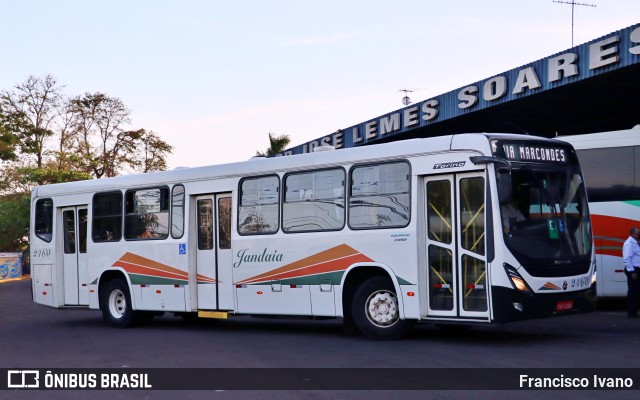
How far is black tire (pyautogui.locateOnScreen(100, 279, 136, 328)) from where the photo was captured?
699 inches

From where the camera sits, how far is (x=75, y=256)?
748 inches

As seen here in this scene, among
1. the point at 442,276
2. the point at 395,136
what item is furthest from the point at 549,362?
the point at 395,136

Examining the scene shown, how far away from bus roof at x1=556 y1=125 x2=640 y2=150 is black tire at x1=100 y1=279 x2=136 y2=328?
9.36m

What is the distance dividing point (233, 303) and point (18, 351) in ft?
12.3

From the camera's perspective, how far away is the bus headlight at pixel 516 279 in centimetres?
1179

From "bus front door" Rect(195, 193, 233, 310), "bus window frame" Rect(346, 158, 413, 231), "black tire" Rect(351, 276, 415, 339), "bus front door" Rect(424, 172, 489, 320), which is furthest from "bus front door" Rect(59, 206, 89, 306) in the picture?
"bus front door" Rect(424, 172, 489, 320)

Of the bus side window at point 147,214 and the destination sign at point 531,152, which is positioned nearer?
the destination sign at point 531,152

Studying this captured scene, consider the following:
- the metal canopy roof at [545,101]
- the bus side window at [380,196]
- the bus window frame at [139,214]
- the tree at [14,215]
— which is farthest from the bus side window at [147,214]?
the tree at [14,215]

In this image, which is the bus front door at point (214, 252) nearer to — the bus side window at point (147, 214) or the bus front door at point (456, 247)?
the bus side window at point (147, 214)

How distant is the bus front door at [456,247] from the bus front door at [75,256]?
8.95 metres

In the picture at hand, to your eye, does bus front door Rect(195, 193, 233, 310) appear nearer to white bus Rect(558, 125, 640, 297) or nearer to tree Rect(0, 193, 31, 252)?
white bus Rect(558, 125, 640, 297)

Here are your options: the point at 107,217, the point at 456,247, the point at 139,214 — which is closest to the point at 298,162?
the point at 456,247

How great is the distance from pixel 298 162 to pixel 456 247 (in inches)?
140

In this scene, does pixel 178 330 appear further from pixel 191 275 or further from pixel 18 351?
pixel 18 351
